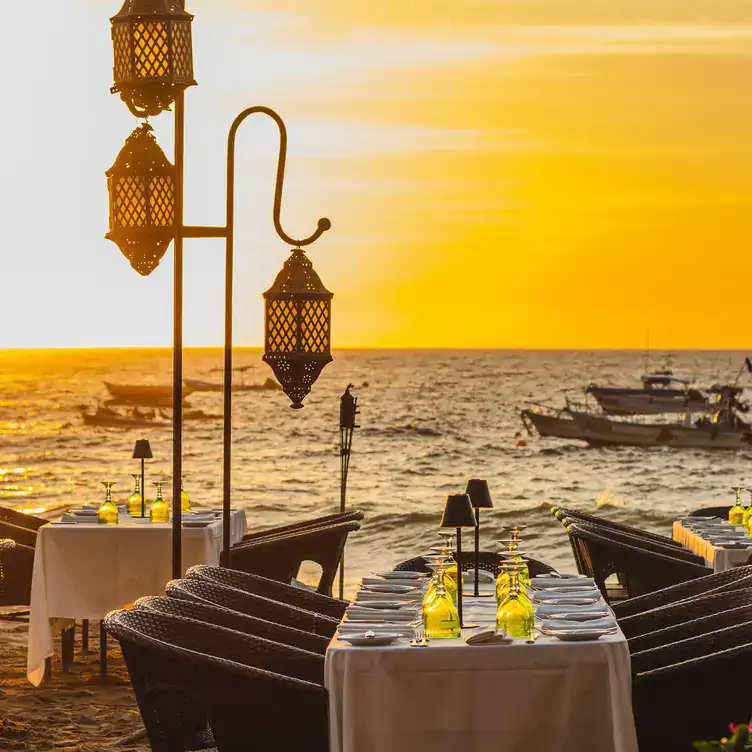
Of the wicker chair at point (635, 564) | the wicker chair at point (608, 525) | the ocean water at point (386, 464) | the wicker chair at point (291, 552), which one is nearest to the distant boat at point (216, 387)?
the ocean water at point (386, 464)

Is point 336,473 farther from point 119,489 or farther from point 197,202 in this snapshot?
point 197,202

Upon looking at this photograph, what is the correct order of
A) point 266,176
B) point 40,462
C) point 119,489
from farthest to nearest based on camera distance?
point 40,462 < point 119,489 < point 266,176

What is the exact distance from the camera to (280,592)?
541 centimetres

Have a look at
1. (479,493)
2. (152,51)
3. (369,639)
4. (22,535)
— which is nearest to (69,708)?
(22,535)

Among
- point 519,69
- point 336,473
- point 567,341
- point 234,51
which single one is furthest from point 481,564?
point 567,341

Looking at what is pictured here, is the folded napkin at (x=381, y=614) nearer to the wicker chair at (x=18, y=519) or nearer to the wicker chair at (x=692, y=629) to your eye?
the wicker chair at (x=692, y=629)

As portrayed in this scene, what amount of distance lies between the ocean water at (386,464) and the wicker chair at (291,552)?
19.8 ft

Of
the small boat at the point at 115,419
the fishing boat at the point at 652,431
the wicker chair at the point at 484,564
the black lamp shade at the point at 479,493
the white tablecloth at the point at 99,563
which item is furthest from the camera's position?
the small boat at the point at 115,419

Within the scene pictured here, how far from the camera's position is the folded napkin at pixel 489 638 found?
436 centimetres

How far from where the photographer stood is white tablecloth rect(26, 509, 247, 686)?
7.32 meters

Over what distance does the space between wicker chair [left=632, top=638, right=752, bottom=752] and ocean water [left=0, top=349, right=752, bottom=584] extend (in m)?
8.91

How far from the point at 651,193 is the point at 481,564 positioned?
124 ft

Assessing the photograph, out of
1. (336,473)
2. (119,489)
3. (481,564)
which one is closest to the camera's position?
(481,564)

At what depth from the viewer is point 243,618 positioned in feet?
15.4
